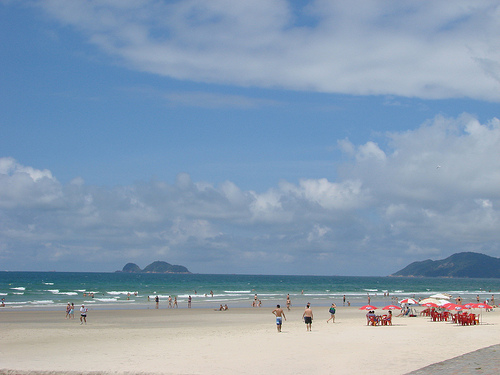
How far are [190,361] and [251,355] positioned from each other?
7.06 feet

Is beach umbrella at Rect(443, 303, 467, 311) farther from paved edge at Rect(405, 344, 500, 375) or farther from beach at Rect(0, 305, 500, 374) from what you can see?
paved edge at Rect(405, 344, 500, 375)

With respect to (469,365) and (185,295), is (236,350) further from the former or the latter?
(185,295)

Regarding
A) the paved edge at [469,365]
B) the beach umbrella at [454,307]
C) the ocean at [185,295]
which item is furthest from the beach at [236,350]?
the ocean at [185,295]

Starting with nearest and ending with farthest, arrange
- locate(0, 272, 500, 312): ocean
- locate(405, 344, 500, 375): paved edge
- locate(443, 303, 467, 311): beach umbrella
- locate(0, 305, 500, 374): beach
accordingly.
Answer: locate(405, 344, 500, 375): paved edge → locate(0, 305, 500, 374): beach → locate(443, 303, 467, 311): beach umbrella → locate(0, 272, 500, 312): ocean

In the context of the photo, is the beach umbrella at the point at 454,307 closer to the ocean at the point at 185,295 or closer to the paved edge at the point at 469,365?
the paved edge at the point at 469,365

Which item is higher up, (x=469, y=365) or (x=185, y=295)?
(x=469, y=365)

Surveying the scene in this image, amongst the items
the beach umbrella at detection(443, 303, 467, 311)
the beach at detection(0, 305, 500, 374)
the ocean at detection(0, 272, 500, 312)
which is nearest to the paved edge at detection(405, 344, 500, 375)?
the beach at detection(0, 305, 500, 374)

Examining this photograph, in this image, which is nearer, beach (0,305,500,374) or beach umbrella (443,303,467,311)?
beach (0,305,500,374)

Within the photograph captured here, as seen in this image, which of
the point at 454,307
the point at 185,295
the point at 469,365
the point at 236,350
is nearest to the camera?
the point at 469,365

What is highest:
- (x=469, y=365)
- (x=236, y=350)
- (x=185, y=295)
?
(x=469, y=365)

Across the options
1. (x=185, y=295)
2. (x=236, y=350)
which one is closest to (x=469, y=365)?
(x=236, y=350)

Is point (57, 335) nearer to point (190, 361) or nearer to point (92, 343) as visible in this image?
point (92, 343)

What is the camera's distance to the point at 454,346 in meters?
18.2

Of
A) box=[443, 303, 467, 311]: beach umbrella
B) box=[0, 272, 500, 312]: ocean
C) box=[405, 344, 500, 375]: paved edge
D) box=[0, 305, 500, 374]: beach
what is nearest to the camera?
box=[405, 344, 500, 375]: paved edge
